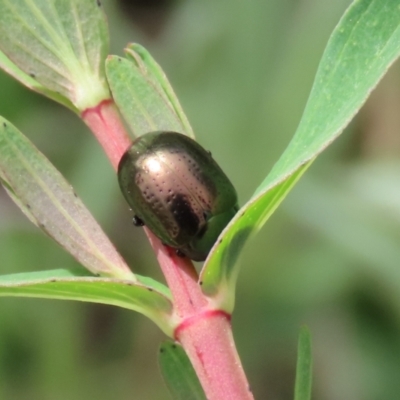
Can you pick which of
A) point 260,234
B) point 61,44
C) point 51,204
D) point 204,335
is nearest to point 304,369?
point 204,335

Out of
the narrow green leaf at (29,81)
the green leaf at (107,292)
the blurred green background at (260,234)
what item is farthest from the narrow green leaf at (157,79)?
the blurred green background at (260,234)

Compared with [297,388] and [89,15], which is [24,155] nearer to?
[89,15]

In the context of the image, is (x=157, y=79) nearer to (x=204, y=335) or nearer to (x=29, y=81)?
(x=29, y=81)

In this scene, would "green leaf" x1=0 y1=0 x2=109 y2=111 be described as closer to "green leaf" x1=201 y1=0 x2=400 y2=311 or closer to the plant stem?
the plant stem

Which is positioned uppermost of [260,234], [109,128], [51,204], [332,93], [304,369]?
[332,93]

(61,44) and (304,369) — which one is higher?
(61,44)

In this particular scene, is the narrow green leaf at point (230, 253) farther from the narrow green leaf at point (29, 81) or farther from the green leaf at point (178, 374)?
the narrow green leaf at point (29, 81)
